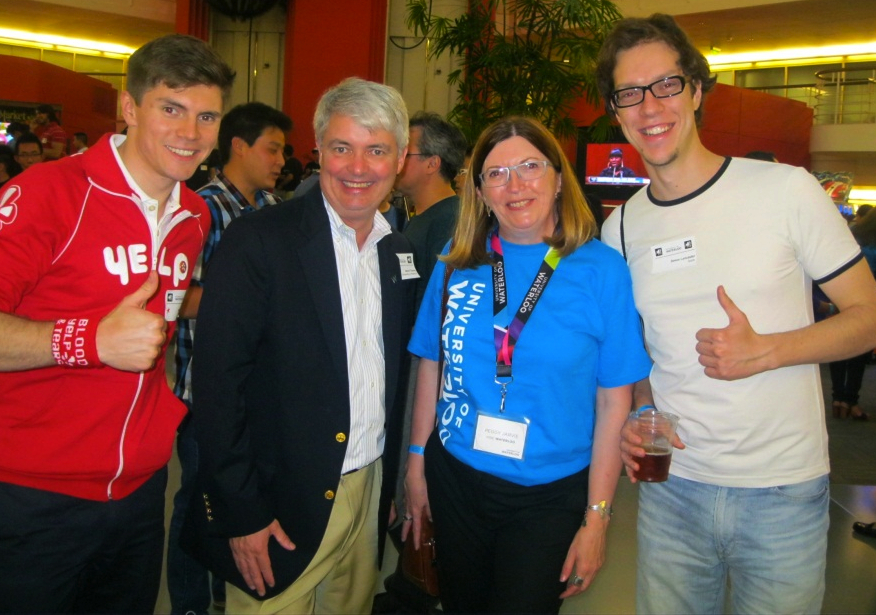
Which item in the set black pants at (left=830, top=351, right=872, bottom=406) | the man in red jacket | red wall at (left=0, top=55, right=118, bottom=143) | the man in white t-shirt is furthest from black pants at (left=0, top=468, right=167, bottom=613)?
red wall at (left=0, top=55, right=118, bottom=143)

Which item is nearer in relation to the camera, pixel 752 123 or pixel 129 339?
pixel 129 339

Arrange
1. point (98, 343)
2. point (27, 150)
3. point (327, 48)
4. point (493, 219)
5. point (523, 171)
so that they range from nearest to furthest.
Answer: point (98, 343) < point (523, 171) < point (493, 219) < point (27, 150) < point (327, 48)

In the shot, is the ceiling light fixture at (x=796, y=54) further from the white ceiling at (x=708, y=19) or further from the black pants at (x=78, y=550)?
the black pants at (x=78, y=550)

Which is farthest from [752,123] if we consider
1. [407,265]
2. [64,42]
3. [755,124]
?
[64,42]

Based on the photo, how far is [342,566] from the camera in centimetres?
199

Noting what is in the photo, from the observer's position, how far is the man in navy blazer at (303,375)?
1677 millimetres

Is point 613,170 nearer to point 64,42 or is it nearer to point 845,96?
point 845,96

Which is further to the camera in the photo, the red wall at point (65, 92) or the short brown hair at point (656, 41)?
the red wall at point (65, 92)

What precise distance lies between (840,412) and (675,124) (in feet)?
18.3

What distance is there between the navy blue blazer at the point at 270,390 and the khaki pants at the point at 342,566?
0.06 m

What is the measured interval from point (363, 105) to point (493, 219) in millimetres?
510

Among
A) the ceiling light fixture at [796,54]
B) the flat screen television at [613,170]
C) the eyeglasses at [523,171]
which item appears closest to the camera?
the eyeglasses at [523,171]

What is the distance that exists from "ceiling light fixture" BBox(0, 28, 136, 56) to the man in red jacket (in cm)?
1666

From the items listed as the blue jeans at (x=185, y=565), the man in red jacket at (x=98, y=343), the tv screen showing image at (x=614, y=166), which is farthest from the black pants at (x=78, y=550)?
the tv screen showing image at (x=614, y=166)
